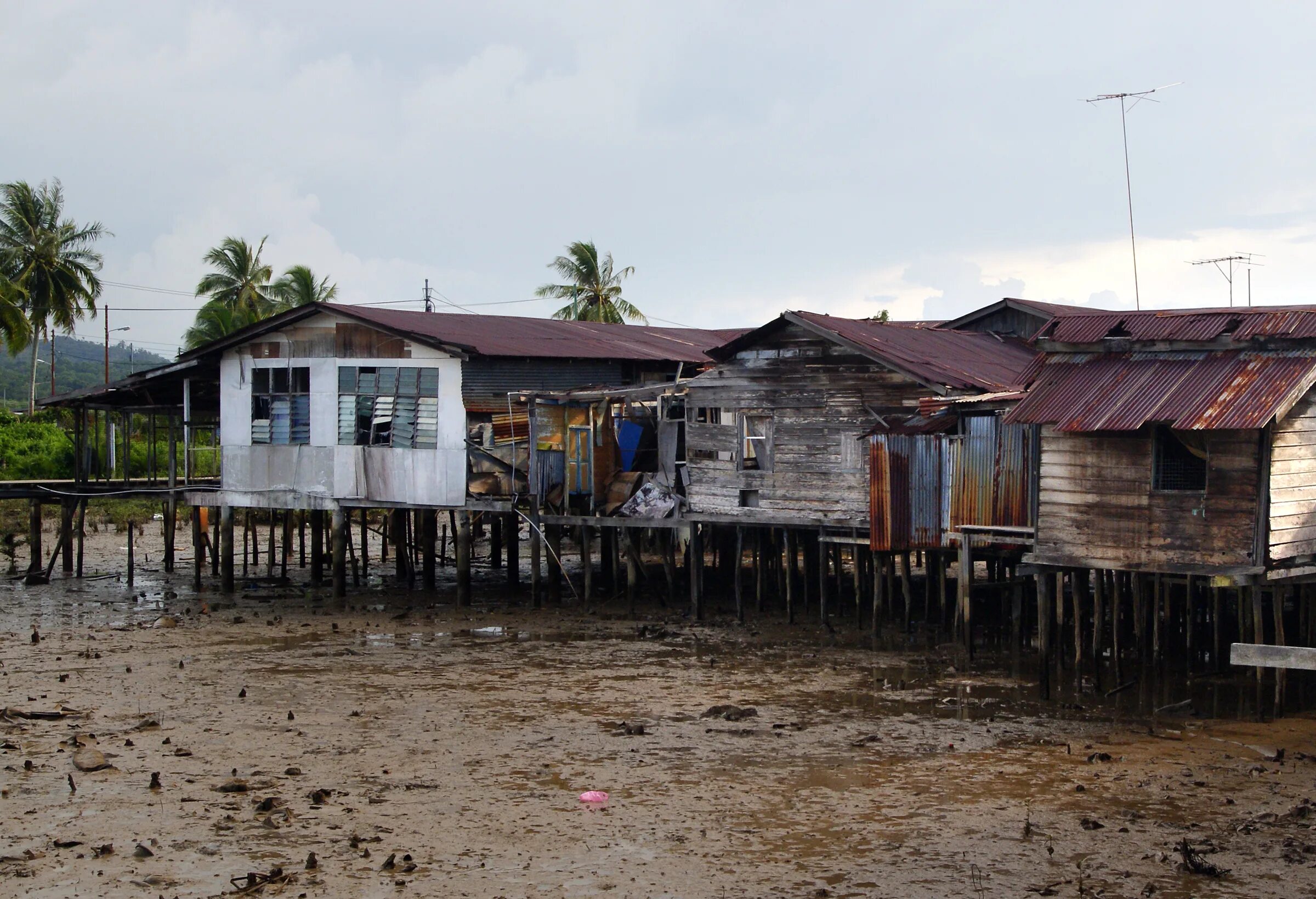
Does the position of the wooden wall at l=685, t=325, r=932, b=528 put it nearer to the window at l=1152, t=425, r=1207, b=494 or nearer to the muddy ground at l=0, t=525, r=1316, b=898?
the muddy ground at l=0, t=525, r=1316, b=898

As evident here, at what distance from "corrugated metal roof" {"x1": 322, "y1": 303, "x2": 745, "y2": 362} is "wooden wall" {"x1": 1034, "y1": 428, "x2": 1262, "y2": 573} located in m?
10.9

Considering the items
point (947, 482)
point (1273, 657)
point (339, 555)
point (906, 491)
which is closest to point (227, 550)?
point (339, 555)

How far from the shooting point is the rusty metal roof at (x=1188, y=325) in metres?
16.2

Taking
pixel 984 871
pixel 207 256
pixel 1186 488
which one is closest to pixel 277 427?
pixel 1186 488

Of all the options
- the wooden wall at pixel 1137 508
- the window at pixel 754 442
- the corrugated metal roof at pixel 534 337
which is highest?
the corrugated metal roof at pixel 534 337

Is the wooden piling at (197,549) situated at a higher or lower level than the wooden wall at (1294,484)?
lower

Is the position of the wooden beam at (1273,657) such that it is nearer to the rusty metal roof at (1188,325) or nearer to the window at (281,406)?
the rusty metal roof at (1188,325)

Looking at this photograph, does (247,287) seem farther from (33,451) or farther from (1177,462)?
(1177,462)

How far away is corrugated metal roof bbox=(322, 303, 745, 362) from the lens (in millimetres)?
25328

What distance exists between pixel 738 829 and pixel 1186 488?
8053 millimetres

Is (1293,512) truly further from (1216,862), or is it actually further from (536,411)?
(536,411)

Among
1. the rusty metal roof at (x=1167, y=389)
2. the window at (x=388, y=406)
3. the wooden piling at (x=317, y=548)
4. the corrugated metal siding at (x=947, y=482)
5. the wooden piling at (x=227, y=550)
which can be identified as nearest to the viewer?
the rusty metal roof at (x=1167, y=389)

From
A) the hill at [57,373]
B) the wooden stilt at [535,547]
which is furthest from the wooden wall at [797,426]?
the hill at [57,373]

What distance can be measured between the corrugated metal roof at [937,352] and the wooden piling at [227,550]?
13.1 meters
